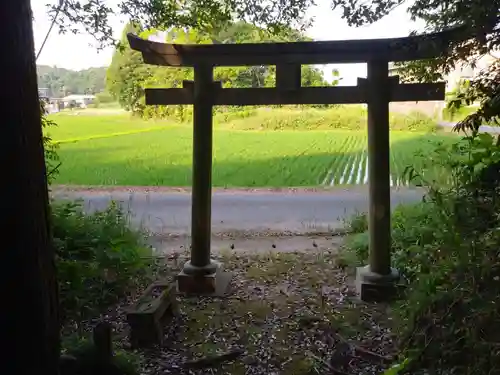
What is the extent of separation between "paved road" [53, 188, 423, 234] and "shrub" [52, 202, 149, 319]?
5.25ft

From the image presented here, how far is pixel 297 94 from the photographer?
4.21m

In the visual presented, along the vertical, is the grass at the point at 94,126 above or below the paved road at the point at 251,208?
above

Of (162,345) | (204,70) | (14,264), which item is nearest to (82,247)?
(162,345)

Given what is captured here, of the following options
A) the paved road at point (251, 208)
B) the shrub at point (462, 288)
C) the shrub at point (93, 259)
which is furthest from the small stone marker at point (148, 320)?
the paved road at point (251, 208)

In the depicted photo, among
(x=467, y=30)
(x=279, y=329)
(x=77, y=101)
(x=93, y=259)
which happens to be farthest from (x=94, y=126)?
(x=467, y=30)

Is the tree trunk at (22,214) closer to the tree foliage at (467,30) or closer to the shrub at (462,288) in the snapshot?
the shrub at (462,288)

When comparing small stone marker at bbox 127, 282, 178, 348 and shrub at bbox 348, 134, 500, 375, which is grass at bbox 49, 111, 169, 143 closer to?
small stone marker at bbox 127, 282, 178, 348

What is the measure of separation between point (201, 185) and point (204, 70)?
98cm

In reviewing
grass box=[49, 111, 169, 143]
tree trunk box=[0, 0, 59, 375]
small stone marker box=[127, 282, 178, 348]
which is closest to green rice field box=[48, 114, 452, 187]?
grass box=[49, 111, 169, 143]

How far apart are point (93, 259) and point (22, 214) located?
303 cm

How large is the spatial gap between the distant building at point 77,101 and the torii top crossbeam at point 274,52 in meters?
16.7

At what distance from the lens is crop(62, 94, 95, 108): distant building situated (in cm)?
1989

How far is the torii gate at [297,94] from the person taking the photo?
4023mm

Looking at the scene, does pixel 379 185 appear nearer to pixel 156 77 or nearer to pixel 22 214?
pixel 22 214
